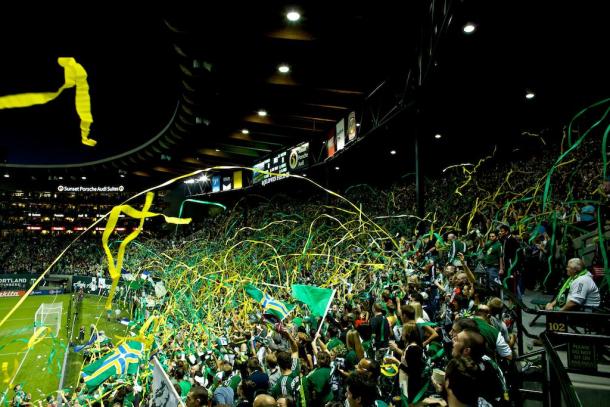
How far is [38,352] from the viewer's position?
1884cm

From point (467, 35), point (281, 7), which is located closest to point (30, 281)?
point (281, 7)

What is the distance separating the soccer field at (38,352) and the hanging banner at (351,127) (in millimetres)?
9939

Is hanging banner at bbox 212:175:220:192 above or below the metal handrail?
above

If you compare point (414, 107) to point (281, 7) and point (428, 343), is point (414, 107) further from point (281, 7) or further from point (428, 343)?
point (428, 343)

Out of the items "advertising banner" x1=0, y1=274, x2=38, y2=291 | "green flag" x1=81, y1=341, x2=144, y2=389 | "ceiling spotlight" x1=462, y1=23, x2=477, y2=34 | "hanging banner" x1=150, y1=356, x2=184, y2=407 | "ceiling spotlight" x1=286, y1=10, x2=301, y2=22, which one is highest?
"ceiling spotlight" x1=286, y1=10, x2=301, y2=22

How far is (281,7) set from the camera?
10.7 meters

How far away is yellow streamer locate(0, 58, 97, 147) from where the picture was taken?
2883 mm

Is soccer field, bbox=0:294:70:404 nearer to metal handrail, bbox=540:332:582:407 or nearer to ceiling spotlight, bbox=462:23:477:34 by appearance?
metal handrail, bbox=540:332:582:407

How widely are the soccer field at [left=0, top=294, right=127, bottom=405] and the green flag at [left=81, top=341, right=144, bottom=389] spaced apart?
1.37m

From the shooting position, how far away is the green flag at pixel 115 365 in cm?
657

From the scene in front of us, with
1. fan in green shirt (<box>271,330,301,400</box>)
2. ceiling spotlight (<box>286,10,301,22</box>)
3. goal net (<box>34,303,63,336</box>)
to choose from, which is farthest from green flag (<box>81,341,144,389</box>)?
goal net (<box>34,303,63,336</box>)

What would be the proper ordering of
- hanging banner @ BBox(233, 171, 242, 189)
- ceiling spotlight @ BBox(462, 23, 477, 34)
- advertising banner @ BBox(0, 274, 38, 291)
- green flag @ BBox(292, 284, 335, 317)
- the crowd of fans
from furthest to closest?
advertising banner @ BBox(0, 274, 38, 291) → hanging banner @ BBox(233, 171, 242, 189) → ceiling spotlight @ BBox(462, 23, 477, 34) → green flag @ BBox(292, 284, 335, 317) → the crowd of fans

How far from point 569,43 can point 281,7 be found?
6.64 m

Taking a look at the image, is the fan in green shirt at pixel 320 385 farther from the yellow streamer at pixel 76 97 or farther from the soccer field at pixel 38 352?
the soccer field at pixel 38 352
